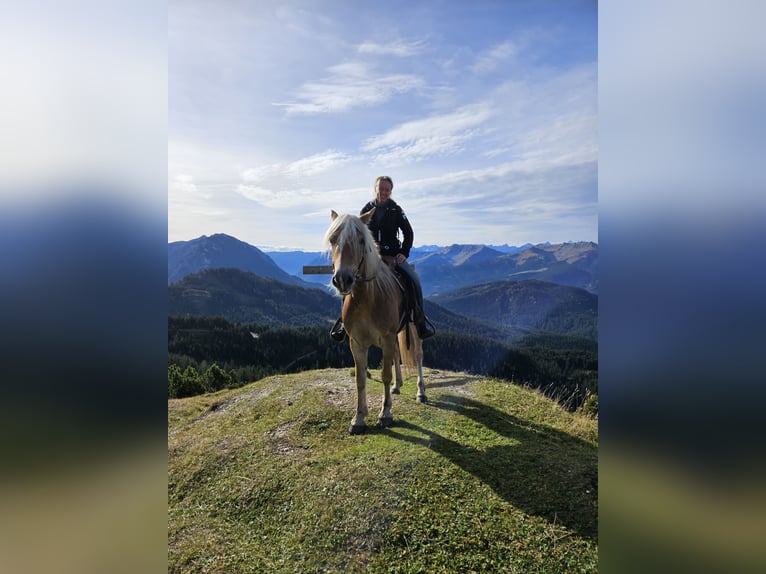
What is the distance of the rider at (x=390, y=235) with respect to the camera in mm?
8086

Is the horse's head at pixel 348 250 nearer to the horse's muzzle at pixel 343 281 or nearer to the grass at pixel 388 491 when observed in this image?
the horse's muzzle at pixel 343 281

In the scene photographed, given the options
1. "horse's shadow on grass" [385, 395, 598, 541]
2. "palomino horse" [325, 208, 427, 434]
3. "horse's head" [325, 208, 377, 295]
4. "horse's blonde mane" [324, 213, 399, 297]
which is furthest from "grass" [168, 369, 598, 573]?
"horse's blonde mane" [324, 213, 399, 297]

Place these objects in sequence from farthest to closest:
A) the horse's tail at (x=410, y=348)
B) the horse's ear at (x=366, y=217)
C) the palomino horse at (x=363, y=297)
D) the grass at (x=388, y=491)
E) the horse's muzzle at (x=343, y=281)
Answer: the horse's tail at (x=410, y=348)
the horse's ear at (x=366, y=217)
the palomino horse at (x=363, y=297)
the horse's muzzle at (x=343, y=281)
the grass at (x=388, y=491)

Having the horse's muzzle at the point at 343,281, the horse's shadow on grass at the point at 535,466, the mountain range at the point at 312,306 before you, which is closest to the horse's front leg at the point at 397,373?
the horse's shadow on grass at the point at 535,466

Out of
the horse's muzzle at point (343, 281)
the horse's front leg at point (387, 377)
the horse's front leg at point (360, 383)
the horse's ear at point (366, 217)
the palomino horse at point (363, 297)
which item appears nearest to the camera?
the horse's muzzle at point (343, 281)

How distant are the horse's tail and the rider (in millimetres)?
1148

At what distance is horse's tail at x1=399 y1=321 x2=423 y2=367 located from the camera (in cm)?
991

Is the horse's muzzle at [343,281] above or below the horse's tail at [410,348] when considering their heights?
above

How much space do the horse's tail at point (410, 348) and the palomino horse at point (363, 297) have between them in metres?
1.67
